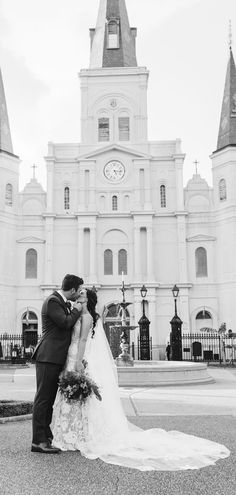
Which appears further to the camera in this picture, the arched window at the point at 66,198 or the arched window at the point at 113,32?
the arched window at the point at 113,32

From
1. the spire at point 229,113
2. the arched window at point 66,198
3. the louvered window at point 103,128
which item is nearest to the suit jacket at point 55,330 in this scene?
the arched window at point 66,198

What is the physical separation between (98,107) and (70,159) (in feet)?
16.3

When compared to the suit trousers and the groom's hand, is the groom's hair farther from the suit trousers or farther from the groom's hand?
the suit trousers

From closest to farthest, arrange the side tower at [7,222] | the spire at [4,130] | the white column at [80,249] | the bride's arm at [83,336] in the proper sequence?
the bride's arm at [83,336], the side tower at [7,222], the white column at [80,249], the spire at [4,130]

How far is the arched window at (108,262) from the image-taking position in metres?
42.4

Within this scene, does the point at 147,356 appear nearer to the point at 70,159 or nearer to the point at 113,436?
the point at 70,159

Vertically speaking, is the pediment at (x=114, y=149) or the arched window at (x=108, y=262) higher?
the pediment at (x=114, y=149)

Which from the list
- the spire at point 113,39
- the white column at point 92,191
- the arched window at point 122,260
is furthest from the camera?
the spire at point 113,39

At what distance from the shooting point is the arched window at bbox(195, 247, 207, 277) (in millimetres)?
42000

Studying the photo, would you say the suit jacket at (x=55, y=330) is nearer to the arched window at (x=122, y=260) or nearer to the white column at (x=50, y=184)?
the arched window at (x=122, y=260)

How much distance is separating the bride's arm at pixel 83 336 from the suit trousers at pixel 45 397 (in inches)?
8.6

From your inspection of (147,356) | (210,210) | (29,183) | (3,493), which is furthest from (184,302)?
(3,493)

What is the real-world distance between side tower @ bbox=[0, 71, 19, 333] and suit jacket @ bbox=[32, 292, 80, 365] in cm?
3417

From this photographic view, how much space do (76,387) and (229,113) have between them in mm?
39147
